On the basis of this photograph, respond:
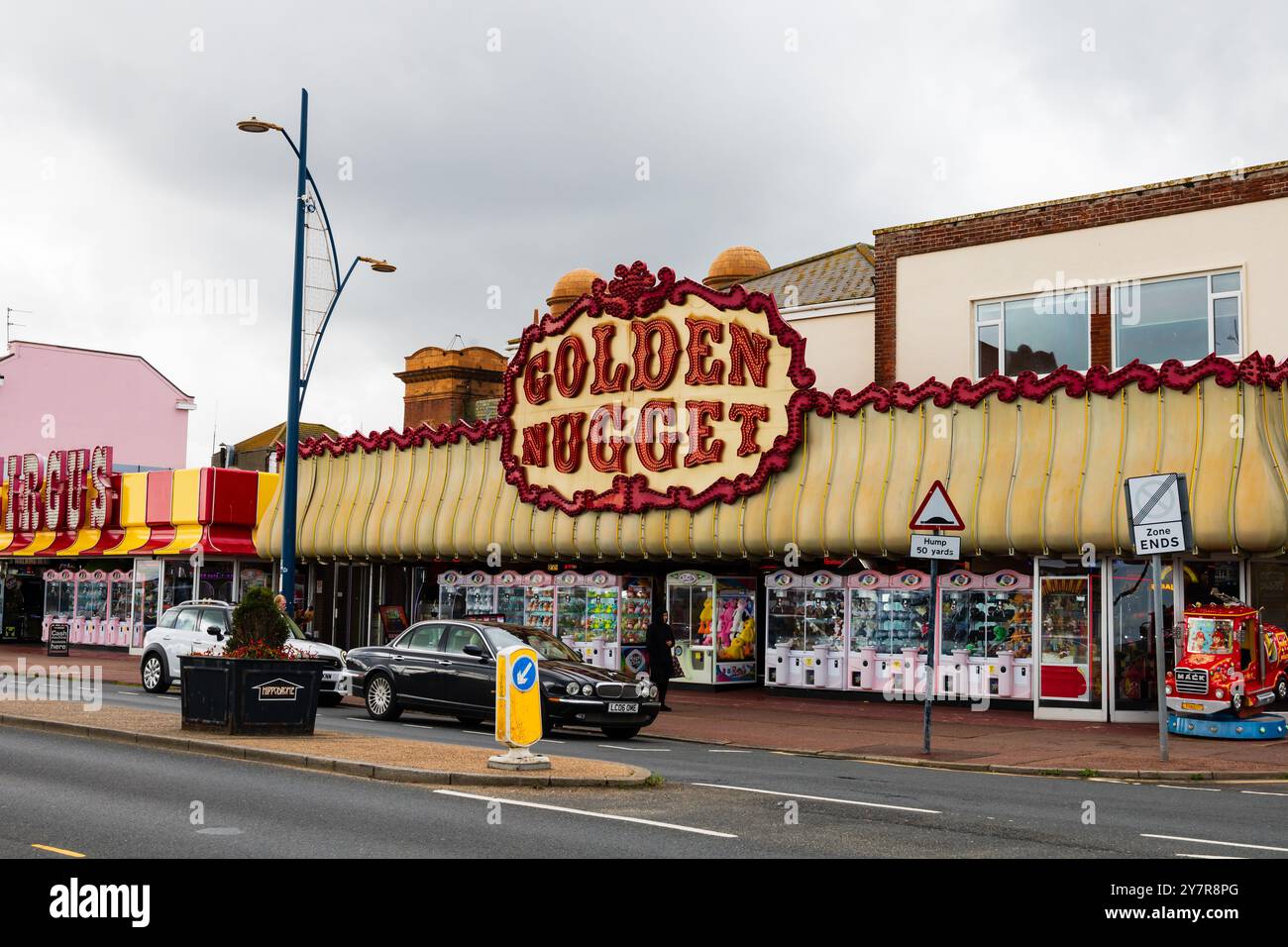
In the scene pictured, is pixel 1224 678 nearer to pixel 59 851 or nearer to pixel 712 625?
pixel 712 625

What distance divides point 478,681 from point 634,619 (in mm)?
10285

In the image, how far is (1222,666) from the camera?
62.0 ft

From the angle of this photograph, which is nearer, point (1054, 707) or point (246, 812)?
point (246, 812)

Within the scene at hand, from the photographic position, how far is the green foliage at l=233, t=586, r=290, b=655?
16.1m

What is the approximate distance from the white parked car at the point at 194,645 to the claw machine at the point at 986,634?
10.5 meters

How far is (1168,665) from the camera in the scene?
834 inches

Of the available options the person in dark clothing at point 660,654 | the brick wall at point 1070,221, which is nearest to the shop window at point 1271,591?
the brick wall at point 1070,221

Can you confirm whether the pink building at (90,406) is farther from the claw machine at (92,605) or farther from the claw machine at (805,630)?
the claw machine at (805,630)

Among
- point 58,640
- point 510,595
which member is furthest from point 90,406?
point 510,595
